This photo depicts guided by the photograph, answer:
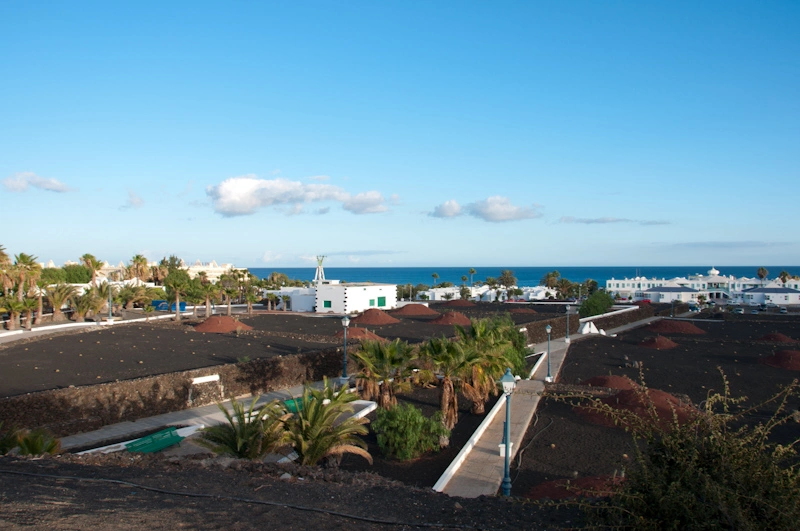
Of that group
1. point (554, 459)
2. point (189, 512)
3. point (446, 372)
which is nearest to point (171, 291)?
point (446, 372)

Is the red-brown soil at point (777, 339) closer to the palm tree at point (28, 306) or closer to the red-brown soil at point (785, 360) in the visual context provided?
the red-brown soil at point (785, 360)

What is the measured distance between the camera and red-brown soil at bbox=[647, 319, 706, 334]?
4147 centimetres

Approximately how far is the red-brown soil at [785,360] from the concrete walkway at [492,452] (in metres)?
15.0

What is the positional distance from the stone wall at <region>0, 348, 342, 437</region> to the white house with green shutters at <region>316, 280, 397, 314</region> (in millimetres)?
27054

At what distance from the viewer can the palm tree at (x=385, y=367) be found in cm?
1583

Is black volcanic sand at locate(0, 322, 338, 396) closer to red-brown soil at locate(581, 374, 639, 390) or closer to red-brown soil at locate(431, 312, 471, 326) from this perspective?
red-brown soil at locate(431, 312, 471, 326)

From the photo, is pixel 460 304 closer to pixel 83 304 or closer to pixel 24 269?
pixel 83 304

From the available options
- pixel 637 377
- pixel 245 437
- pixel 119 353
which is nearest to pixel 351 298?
pixel 119 353

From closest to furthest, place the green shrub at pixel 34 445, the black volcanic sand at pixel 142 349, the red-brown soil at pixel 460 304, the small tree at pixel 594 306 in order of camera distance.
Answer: the green shrub at pixel 34 445 → the black volcanic sand at pixel 142 349 → the small tree at pixel 594 306 → the red-brown soil at pixel 460 304

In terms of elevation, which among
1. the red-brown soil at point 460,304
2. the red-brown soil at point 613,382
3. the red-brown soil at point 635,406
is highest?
the red-brown soil at point 460,304

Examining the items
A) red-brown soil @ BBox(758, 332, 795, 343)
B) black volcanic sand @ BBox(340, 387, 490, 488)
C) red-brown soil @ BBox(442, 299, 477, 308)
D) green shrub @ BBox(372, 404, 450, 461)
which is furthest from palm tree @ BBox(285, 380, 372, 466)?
red-brown soil @ BBox(442, 299, 477, 308)

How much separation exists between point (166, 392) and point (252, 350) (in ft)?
32.5

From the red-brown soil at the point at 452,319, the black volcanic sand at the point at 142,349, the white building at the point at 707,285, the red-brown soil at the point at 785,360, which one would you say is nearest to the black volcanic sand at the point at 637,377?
the red-brown soil at the point at 785,360

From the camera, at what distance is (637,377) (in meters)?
24.3
